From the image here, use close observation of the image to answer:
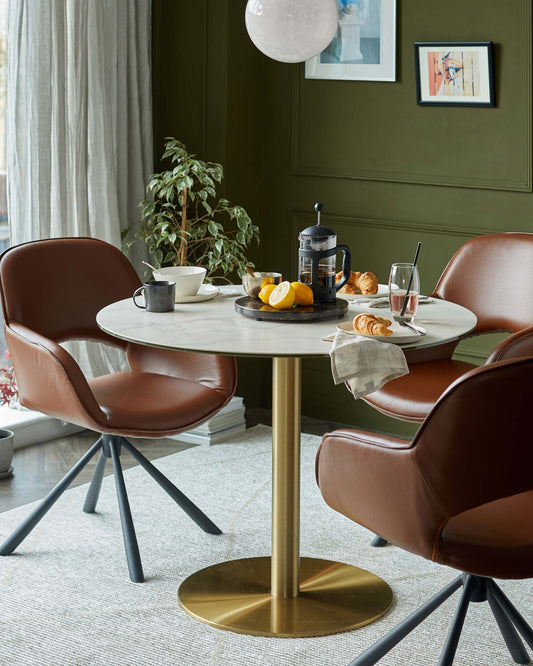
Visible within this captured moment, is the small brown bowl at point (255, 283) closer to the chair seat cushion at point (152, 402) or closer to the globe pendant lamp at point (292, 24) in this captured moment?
the chair seat cushion at point (152, 402)

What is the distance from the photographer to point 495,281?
350 cm

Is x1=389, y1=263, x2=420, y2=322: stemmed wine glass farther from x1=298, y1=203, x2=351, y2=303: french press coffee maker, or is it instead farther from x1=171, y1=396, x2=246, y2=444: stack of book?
x1=171, y1=396, x2=246, y2=444: stack of book

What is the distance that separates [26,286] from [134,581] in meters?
1.03

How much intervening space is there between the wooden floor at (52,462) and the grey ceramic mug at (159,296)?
1.19 meters

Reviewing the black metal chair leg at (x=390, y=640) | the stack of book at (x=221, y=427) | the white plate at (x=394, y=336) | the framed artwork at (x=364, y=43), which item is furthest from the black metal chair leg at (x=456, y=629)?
the framed artwork at (x=364, y=43)

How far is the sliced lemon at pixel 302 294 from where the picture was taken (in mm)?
2691

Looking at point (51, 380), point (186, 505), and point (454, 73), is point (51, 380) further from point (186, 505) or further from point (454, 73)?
point (454, 73)

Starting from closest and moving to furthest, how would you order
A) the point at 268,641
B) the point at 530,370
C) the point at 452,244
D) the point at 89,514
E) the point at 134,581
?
the point at 530,370, the point at 268,641, the point at 134,581, the point at 89,514, the point at 452,244

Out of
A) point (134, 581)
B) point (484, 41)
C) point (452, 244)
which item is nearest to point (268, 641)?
point (134, 581)

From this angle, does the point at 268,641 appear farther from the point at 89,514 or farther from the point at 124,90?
the point at 124,90

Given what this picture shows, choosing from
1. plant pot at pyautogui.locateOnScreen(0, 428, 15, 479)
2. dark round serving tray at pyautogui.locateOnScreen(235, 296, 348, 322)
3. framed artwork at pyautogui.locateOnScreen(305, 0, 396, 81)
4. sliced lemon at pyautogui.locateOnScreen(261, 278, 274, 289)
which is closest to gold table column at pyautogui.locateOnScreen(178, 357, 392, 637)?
dark round serving tray at pyautogui.locateOnScreen(235, 296, 348, 322)

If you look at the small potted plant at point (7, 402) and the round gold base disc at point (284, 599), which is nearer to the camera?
the round gold base disc at point (284, 599)

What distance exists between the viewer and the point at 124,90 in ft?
14.5

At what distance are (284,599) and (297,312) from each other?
0.84 m
